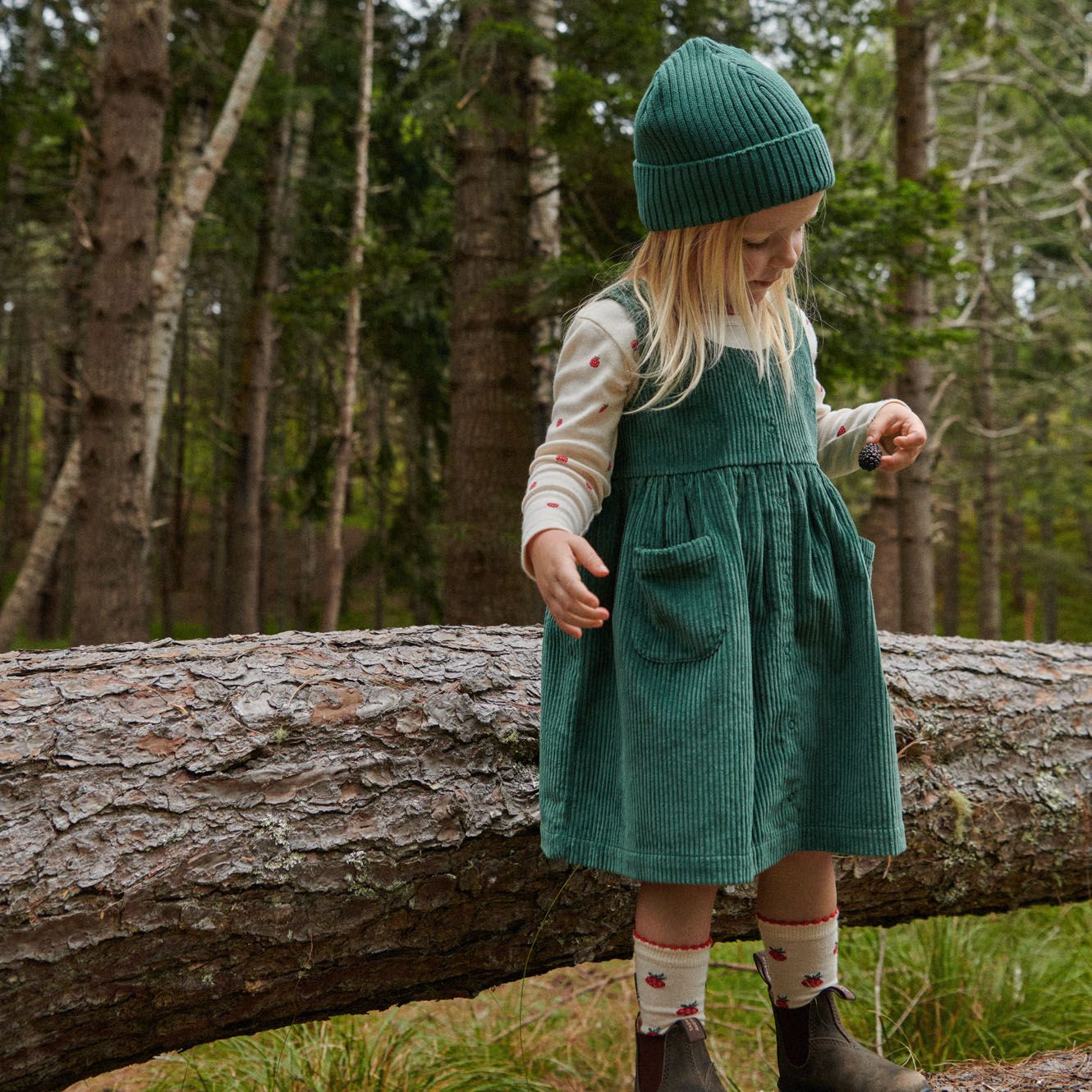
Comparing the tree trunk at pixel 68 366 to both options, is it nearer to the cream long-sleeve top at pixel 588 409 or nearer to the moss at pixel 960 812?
the cream long-sleeve top at pixel 588 409

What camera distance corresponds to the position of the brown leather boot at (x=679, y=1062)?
1911 millimetres

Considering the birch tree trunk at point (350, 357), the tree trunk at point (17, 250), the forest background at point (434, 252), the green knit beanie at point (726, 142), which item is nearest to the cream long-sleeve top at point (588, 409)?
the green knit beanie at point (726, 142)

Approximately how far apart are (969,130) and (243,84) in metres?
10.9

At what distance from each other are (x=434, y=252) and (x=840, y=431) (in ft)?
23.4

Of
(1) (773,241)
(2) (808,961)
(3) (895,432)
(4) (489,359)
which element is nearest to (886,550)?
(4) (489,359)

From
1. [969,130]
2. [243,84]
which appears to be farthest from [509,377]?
[969,130]

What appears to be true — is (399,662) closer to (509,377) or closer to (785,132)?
(785,132)

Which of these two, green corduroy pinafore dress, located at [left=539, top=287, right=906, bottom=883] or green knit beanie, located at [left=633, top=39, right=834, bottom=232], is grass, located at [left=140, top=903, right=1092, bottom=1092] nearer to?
green corduroy pinafore dress, located at [left=539, top=287, right=906, bottom=883]

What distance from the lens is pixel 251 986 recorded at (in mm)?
2123

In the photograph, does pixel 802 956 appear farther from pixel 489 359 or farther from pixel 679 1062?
pixel 489 359

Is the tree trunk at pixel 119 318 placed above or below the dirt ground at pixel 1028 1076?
above

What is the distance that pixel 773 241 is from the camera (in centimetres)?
204

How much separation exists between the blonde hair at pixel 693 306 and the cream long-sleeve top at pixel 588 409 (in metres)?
0.04

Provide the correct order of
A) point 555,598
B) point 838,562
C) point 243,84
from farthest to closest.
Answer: point 243,84
point 838,562
point 555,598
